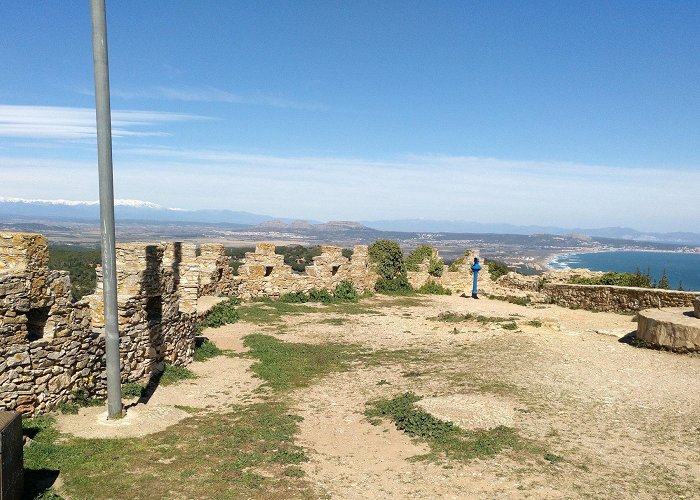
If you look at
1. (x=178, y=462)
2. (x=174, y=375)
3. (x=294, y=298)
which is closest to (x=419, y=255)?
(x=294, y=298)

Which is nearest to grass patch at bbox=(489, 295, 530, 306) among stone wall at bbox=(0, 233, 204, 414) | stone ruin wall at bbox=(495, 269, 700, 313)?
stone ruin wall at bbox=(495, 269, 700, 313)

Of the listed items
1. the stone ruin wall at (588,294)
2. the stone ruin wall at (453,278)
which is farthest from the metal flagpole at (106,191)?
the stone ruin wall at (453,278)

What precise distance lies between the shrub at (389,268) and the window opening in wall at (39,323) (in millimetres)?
16782

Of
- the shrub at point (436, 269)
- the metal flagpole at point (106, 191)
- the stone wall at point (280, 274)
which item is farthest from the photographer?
the shrub at point (436, 269)

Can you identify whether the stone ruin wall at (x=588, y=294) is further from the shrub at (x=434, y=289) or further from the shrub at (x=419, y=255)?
the shrub at (x=419, y=255)

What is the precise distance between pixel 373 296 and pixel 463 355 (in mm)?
10766

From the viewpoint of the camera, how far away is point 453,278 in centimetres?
2473

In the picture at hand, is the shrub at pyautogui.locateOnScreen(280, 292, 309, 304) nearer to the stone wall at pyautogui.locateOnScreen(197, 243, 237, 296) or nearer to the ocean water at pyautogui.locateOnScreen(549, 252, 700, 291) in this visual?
the stone wall at pyautogui.locateOnScreen(197, 243, 237, 296)

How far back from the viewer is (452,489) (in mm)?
5543

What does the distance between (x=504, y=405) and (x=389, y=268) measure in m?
15.8

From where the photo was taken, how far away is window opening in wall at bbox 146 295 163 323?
10.4m

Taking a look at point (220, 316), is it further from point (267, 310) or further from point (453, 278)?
point (453, 278)

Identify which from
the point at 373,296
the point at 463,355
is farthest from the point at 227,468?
the point at 373,296

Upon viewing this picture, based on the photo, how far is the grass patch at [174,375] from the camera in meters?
9.91
